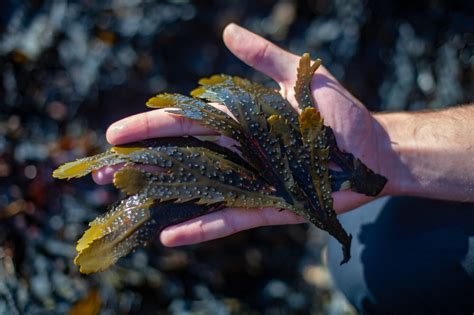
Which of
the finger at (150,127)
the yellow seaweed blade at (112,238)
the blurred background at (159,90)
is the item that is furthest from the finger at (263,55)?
the blurred background at (159,90)

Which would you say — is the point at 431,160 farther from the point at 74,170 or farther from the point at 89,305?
the point at 89,305

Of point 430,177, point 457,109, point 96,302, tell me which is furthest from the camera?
point 96,302

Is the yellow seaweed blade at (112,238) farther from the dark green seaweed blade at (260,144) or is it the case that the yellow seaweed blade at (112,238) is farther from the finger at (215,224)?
the dark green seaweed blade at (260,144)

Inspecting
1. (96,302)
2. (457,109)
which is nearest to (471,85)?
(457,109)

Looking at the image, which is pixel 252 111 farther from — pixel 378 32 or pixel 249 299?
pixel 378 32

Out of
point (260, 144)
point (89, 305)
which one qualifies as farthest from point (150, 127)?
point (89, 305)

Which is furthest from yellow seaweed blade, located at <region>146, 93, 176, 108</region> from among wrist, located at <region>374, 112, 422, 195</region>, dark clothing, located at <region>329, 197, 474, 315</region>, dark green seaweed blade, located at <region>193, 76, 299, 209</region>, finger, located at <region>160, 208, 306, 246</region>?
dark clothing, located at <region>329, 197, 474, 315</region>

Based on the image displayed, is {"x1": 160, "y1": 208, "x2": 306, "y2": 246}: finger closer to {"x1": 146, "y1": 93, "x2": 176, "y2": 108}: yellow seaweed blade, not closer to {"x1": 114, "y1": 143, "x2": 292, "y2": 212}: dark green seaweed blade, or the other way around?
{"x1": 114, "y1": 143, "x2": 292, "y2": 212}: dark green seaweed blade
